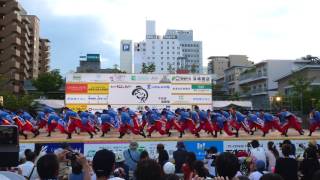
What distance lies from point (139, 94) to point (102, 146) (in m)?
14.7

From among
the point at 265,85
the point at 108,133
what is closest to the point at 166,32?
the point at 265,85

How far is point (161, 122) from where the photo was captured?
2038 cm

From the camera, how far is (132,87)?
3092cm

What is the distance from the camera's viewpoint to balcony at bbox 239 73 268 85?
6794 cm

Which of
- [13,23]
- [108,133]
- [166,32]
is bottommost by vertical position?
[108,133]

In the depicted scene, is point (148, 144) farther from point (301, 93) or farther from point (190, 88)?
point (301, 93)

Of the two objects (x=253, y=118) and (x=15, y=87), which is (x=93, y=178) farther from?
(x=15, y=87)

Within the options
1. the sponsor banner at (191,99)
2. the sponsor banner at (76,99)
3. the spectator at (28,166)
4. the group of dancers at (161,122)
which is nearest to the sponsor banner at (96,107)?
the sponsor banner at (76,99)

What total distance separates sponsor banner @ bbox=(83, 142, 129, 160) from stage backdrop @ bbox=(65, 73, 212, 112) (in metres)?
13.4

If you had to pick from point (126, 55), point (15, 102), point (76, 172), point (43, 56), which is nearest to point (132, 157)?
point (76, 172)

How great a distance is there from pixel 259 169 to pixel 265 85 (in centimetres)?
6306

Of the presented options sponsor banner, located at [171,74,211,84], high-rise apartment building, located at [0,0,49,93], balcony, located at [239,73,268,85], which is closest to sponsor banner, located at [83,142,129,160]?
sponsor banner, located at [171,74,211,84]

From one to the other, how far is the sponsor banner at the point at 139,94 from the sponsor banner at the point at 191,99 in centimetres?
53

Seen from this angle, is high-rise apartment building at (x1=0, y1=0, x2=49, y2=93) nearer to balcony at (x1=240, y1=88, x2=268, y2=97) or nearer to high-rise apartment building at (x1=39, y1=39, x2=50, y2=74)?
high-rise apartment building at (x1=39, y1=39, x2=50, y2=74)
